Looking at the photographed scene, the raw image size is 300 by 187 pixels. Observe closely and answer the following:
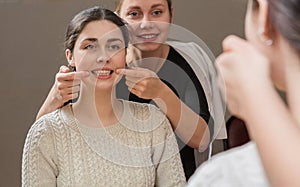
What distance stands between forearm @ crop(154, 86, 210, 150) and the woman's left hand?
21mm

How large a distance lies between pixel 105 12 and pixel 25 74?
1018mm

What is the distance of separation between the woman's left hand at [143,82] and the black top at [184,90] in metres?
0.07

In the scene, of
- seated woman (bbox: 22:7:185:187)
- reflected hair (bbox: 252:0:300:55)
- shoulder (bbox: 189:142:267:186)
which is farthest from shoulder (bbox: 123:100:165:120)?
reflected hair (bbox: 252:0:300:55)

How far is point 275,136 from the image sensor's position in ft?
1.60

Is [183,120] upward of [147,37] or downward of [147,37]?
downward

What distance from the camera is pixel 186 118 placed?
4.49ft

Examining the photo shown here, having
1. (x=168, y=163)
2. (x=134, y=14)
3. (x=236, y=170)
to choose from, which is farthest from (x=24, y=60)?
(x=236, y=170)

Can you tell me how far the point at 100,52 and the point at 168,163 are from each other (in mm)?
347

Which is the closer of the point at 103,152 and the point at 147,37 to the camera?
the point at 103,152

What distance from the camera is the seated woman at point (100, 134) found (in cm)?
128

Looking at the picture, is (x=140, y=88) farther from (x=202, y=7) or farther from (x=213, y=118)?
(x=202, y=7)

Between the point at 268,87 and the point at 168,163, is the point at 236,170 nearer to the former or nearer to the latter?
the point at 268,87

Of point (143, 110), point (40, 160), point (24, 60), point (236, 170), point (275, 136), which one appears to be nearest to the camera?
point (275, 136)

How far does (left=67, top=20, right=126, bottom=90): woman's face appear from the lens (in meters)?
1.33
